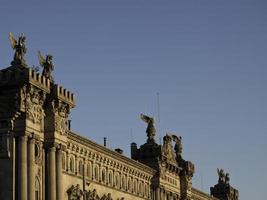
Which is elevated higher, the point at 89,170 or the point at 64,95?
the point at 64,95

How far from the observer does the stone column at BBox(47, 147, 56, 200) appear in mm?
70812

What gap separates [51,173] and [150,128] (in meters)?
40.2

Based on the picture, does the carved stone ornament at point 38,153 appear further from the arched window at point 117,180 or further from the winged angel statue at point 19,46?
the arched window at point 117,180

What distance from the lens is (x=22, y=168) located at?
220 feet

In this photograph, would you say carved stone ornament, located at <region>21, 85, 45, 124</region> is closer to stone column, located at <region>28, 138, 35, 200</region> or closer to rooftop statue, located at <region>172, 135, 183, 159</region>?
stone column, located at <region>28, 138, 35, 200</region>

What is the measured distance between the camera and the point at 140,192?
10169 centimetres

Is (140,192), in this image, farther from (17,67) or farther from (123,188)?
(17,67)

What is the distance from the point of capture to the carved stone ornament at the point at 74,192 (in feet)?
257

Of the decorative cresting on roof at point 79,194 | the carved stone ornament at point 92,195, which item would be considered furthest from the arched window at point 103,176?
the carved stone ornament at point 92,195

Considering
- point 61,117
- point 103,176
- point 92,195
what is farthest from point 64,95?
point 103,176

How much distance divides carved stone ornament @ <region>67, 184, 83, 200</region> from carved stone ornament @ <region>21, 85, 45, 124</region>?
10949 millimetres

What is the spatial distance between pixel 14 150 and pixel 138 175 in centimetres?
3622

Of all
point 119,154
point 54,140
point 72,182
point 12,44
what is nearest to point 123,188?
point 119,154

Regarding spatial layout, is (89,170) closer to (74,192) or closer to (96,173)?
(96,173)
